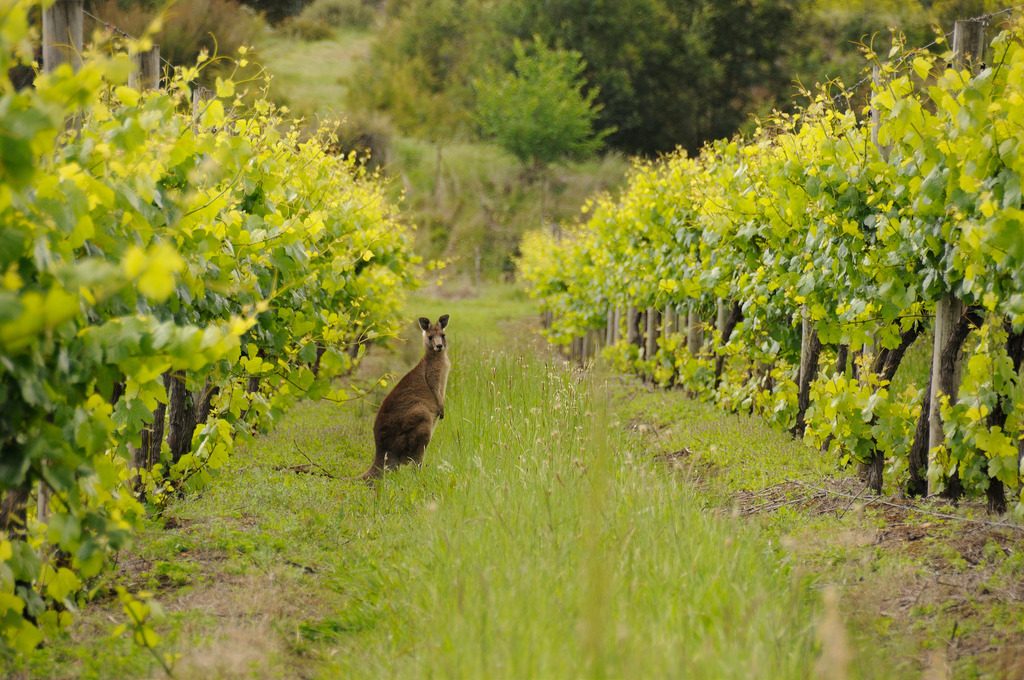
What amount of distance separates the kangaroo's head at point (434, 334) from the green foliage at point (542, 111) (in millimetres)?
35821

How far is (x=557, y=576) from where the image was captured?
4578mm

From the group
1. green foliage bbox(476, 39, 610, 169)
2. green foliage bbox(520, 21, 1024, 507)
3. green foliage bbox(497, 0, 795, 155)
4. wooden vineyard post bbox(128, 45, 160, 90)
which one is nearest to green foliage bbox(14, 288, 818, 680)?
green foliage bbox(520, 21, 1024, 507)

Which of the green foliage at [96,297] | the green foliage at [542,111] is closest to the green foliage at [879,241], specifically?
the green foliage at [96,297]

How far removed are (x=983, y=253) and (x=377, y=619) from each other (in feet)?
11.9

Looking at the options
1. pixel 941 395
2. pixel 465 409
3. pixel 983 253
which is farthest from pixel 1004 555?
pixel 465 409

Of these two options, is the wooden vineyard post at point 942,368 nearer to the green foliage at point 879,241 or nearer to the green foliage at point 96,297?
the green foliage at point 879,241

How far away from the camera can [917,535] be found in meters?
6.10

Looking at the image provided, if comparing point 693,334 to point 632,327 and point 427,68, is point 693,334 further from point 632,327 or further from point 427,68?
point 427,68

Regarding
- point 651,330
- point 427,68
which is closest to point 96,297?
point 651,330

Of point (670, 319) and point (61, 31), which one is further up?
point (61, 31)

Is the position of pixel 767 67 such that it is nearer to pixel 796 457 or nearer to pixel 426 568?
pixel 796 457

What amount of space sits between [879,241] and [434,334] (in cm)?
374

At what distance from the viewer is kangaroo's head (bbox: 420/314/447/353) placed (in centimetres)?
895

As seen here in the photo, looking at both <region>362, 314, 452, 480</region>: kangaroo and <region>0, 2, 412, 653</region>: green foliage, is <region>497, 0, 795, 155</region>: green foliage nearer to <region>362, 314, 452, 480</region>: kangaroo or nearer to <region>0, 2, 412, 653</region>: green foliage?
<region>362, 314, 452, 480</region>: kangaroo
